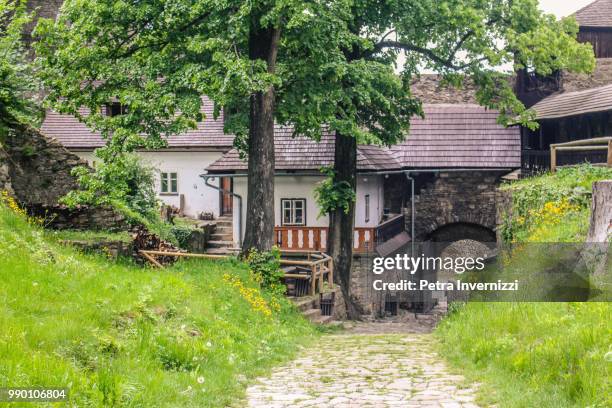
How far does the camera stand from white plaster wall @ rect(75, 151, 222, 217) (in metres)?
33.5

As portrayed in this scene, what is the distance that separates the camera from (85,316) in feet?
30.3

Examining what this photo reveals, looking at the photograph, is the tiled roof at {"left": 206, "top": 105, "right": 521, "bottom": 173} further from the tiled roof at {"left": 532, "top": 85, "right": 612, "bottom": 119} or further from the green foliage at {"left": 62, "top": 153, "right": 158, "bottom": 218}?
the green foliage at {"left": 62, "top": 153, "right": 158, "bottom": 218}

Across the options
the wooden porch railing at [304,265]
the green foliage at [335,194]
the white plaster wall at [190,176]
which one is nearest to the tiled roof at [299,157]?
the wooden porch railing at [304,265]

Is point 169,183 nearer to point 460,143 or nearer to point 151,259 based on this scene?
point 460,143

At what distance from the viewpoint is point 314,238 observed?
27.7 meters

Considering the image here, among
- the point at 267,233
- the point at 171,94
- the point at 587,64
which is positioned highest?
the point at 587,64

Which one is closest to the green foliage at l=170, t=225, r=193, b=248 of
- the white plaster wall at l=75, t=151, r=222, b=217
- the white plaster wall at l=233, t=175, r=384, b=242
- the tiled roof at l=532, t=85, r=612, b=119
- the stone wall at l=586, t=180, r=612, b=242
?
the white plaster wall at l=233, t=175, r=384, b=242

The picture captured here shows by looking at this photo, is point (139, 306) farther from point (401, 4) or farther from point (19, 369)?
point (401, 4)

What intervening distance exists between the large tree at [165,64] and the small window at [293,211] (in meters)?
10.3

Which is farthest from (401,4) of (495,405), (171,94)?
(495,405)

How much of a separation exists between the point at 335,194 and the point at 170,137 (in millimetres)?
15169

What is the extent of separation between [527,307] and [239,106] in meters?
10.9

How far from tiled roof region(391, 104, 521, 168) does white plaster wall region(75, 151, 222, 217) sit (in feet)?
25.6

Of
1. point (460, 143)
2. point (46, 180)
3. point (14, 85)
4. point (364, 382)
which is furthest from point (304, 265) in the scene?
point (460, 143)
